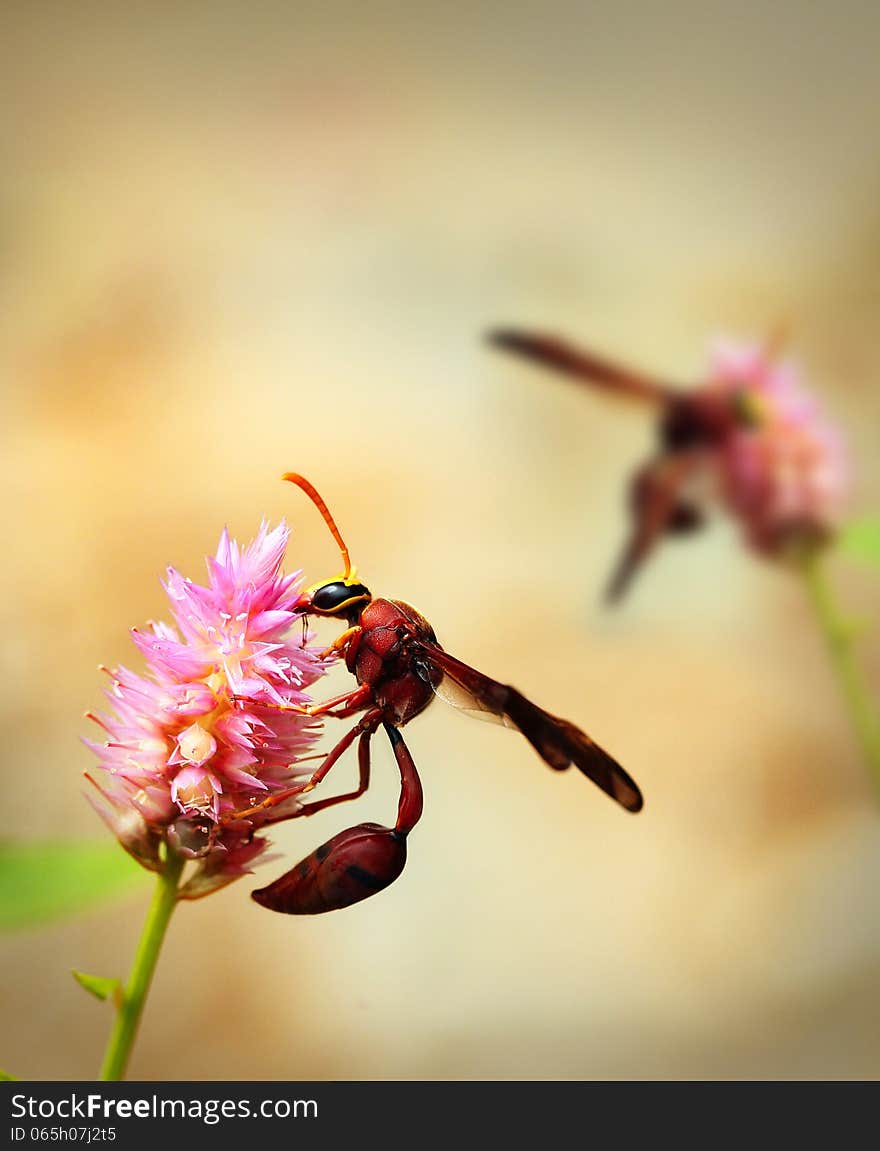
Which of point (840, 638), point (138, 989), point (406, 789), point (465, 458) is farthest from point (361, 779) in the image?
point (465, 458)

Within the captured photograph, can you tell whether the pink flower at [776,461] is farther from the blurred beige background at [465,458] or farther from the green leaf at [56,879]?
the green leaf at [56,879]

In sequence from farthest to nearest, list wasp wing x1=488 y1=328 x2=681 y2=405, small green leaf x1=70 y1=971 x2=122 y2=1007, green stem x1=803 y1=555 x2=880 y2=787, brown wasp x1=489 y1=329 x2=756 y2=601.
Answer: wasp wing x1=488 y1=328 x2=681 y2=405 → brown wasp x1=489 y1=329 x2=756 y2=601 → green stem x1=803 y1=555 x2=880 y2=787 → small green leaf x1=70 y1=971 x2=122 y2=1007

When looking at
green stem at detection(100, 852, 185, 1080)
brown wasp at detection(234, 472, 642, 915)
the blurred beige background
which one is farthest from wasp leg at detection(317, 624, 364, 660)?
the blurred beige background

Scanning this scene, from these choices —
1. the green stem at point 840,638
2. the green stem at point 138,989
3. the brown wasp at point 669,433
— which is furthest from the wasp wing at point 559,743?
the brown wasp at point 669,433

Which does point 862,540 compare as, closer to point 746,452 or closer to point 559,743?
point 746,452

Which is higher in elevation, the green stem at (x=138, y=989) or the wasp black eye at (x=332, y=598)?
the wasp black eye at (x=332, y=598)

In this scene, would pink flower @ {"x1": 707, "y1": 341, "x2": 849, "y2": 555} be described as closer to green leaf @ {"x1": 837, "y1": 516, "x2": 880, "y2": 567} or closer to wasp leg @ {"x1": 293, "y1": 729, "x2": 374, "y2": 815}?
green leaf @ {"x1": 837, "y1": 516, "x2": 880, "y2": 567}

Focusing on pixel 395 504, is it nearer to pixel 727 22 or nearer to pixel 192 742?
pixel 727 22
